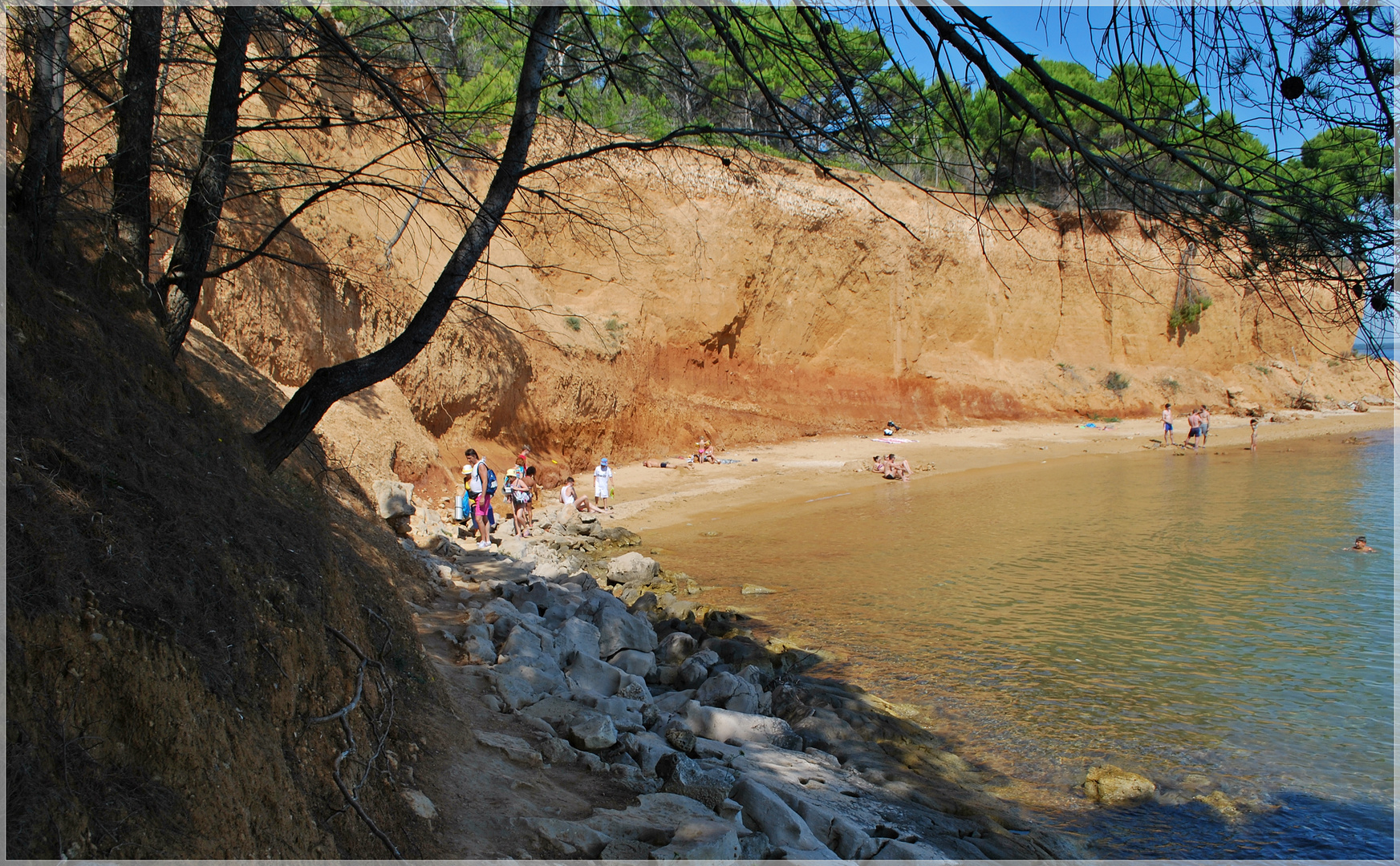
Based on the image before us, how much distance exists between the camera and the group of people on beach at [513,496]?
41.7ft

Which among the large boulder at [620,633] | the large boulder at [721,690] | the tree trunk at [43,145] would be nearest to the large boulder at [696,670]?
the large boulder at [721,690]

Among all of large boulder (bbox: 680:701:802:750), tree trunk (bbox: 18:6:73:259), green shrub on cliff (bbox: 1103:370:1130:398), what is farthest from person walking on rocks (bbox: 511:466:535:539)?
green shrub on cliff (bbox: 1103:370:1130:398)

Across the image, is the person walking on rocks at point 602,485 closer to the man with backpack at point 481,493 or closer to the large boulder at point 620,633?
the man with backpack at point 481,493

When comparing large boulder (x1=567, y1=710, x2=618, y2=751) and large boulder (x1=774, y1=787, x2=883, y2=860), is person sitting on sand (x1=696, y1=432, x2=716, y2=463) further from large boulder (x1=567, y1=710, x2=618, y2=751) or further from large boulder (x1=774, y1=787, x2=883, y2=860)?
large boulder (x1=774, y1=787, x2=883, y2=860)

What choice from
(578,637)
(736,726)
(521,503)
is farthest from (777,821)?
(521,503)

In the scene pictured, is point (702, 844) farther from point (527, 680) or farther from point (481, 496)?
point (481, 496)

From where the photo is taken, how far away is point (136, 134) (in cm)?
423

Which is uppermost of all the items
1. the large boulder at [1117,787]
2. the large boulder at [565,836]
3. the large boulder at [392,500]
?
the large boulder at [392,500]

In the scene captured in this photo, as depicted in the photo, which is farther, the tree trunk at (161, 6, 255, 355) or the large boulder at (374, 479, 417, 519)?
the large boulder at (374, 479, 417, 519)

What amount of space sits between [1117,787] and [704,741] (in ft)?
10.3

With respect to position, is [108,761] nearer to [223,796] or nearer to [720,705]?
[223,796]

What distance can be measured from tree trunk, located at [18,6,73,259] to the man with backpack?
28.8 feet

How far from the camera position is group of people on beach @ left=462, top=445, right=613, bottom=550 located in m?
12.7

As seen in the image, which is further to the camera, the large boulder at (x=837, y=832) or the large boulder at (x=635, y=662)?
the large boulder at (x=635, y=662)
